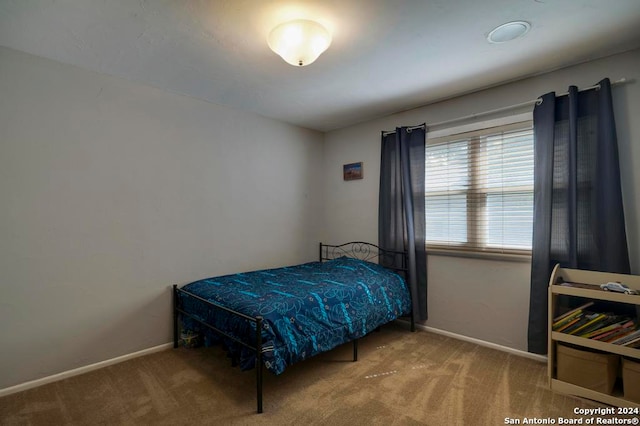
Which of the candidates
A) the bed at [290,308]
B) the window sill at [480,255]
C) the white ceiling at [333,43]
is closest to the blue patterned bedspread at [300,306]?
the bed at [290,308]

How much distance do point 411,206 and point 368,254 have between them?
0.87 metres

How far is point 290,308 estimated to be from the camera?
7.15ft

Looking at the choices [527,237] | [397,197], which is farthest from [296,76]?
[527,237]

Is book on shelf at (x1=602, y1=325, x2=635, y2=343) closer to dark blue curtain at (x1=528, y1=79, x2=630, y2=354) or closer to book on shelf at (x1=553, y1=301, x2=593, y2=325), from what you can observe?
book on shelf at (x1=553, y1=301, x2=593, y2=325)

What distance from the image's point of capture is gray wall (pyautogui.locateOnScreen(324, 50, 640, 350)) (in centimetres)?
218

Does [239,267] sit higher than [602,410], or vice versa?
[239,267]

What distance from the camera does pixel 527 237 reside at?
8.76 feet

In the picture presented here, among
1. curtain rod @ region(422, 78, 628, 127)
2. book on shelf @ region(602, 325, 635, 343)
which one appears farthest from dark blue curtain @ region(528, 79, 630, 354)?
book on shelf @ region(602, 325, 635, 343)

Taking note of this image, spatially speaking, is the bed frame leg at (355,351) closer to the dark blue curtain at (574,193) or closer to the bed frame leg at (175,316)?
the dark blue curtain at (574,193)

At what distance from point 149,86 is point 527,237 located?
3.58 m

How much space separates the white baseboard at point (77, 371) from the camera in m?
2.12

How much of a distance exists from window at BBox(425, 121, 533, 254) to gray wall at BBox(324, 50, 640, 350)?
0.18 meters

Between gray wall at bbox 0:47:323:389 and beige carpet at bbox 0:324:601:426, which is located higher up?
gray wall at bbox 0:47:323:389

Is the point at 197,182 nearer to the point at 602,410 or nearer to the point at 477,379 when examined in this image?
the point at 477,379
